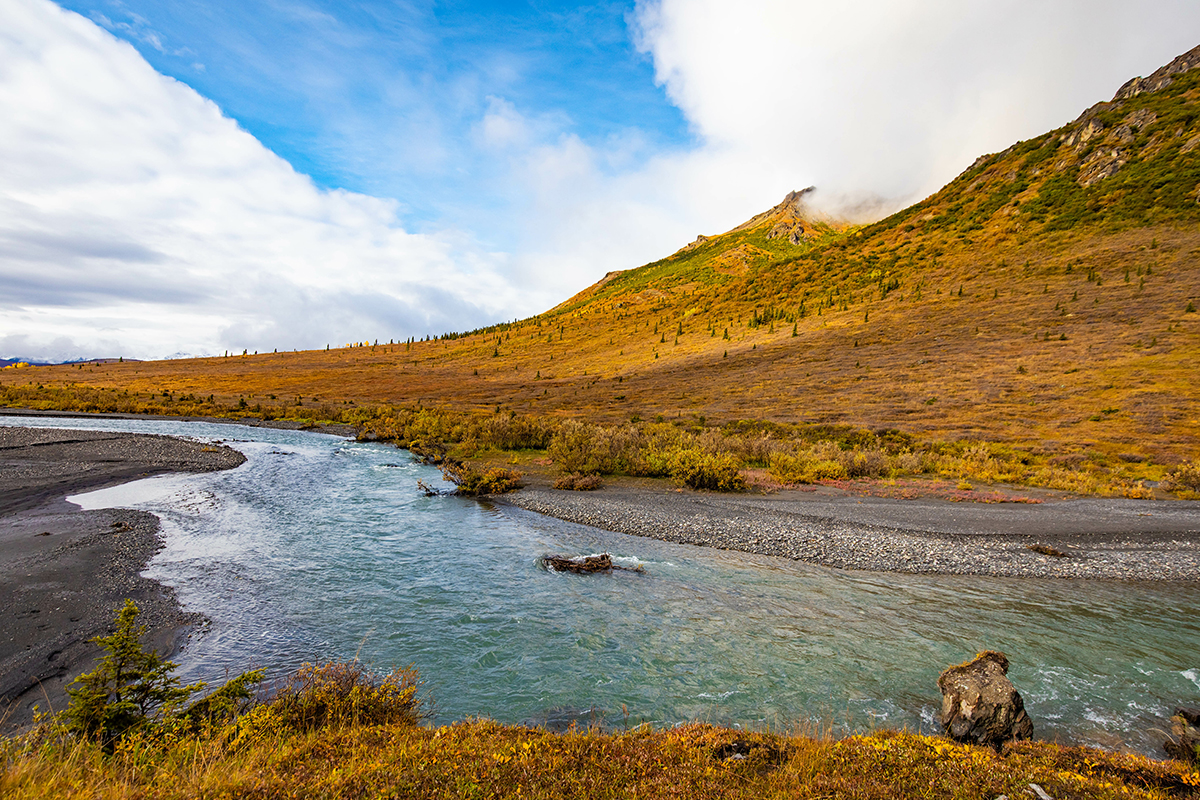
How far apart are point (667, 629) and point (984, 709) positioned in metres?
5.08

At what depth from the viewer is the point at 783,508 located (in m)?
18.7

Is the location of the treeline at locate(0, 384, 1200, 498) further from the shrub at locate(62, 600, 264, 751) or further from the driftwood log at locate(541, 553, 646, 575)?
the shrub at locate(62, 600, 264, 751)

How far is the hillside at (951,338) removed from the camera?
1259 inches

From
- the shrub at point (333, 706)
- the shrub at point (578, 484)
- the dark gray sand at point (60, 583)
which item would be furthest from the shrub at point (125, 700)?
the shrub at point (578, 484)

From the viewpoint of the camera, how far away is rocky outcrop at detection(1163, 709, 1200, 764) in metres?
5.72

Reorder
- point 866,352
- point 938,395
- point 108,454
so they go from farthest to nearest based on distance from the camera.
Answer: point 866,352 → point 938,395 → point 108,454

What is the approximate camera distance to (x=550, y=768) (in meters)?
4.55

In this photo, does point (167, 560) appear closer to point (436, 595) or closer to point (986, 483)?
point (436, 595)

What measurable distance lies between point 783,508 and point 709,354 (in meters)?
45.0

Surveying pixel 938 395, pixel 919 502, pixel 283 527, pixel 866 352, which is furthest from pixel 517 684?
pixel 866 352

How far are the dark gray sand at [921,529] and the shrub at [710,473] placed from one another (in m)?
1.21

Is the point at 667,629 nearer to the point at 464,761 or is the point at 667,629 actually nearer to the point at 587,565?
the point at 587,565

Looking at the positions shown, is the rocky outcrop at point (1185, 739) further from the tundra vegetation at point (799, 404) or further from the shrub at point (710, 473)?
the shrub at point (710, 473)

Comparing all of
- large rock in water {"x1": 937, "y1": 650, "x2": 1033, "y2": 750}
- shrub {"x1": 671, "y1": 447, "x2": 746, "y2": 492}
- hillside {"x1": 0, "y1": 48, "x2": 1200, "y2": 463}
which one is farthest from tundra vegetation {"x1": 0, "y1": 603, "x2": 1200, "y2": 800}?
hillside {"x1": 0, "y1": 48, "x2": 1200, "y2": 463}
